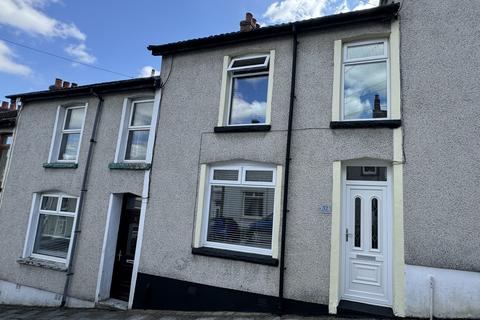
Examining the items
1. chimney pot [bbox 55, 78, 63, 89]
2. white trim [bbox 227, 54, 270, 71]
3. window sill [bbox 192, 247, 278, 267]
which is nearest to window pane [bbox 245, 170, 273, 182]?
window sill [bbox 192, 247, 278, 267]

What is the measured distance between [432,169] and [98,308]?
293 inches

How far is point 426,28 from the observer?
16.5ft

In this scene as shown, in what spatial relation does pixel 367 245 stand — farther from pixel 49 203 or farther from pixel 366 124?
pixel 49 203

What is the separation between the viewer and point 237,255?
216 inches

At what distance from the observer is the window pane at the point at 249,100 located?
6180mm

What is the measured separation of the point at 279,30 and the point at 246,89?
138cm

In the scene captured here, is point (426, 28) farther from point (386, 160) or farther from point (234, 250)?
point (234, 250)

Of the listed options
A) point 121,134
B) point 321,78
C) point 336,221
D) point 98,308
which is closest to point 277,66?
point 321,78

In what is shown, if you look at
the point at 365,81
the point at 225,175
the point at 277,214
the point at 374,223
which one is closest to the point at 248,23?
the point at 365,81

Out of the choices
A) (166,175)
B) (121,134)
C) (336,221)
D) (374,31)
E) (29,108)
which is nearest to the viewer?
(336,221)

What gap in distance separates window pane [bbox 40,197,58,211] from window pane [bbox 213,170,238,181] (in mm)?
5041

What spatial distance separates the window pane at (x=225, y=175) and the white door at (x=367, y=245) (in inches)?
86.9

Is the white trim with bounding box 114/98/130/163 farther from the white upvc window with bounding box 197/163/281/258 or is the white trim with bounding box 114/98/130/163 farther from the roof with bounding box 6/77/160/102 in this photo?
the white upvc window with bounding box 197/163/281/258

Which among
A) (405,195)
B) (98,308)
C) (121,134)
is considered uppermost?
(121,134)
